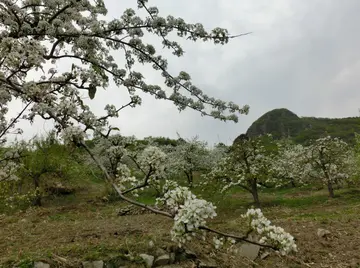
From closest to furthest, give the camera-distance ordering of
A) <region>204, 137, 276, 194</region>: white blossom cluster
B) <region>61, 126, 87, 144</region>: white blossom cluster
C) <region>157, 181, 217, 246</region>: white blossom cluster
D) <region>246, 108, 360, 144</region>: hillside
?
1. <region>157, 181, 217, 246</region>: white blossom cluster
2. <region>61, 126, 87, 144</region>: white blossom cluster
3. <region>204, 137, 276, 194</region>: white blossom cluster
4. <region>246, 108, 360, 144</region>: hillside

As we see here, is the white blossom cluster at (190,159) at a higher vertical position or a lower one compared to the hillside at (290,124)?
lower

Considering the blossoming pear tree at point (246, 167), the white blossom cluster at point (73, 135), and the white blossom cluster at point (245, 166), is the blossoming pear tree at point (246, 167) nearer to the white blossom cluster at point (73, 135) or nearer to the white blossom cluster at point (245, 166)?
the white blossom cluster at point (245, 166)

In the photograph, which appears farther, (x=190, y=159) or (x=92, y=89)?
(x=190, y=159)

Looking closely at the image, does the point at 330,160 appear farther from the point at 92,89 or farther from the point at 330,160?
the point at 92,89

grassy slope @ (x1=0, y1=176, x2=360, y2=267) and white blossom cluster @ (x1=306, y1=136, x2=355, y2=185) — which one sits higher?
white blossom cluster @ (x1=306, y1=136, x2=355, y2=185)

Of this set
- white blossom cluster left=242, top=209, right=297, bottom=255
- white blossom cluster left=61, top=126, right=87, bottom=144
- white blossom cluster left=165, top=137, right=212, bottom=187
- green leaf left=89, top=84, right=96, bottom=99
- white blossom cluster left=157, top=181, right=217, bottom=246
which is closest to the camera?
white blossom cluster left=157, top=181, right=217, bottom=246

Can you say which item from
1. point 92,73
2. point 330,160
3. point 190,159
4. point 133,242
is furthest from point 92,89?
point 190,159

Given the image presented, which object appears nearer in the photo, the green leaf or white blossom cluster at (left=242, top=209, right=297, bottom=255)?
white blossom cluster at (left=242, top=209, right=297, bottom=255)

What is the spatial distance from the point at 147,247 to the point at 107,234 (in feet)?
7.14

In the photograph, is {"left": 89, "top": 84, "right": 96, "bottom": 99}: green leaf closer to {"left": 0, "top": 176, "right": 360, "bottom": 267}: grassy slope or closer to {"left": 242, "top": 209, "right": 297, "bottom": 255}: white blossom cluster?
{"left": 0, "top": 176, "right": 360, "bottom": 267}: grassy slope

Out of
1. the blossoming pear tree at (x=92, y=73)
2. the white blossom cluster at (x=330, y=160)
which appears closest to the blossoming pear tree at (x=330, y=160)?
the white blossom cluster at (x=330, y=160)

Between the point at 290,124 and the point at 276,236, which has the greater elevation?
the point at 290,124

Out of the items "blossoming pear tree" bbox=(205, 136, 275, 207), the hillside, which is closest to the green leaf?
"blossoming pear tree" bbox=(205, 136, 275, 207)

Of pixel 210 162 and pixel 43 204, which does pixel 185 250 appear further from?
pixel 210 162
